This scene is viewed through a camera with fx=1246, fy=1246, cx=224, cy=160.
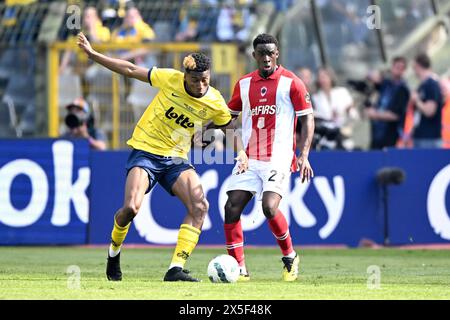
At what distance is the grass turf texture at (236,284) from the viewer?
35.4ft

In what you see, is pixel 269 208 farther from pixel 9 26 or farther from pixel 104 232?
pixel 9 26

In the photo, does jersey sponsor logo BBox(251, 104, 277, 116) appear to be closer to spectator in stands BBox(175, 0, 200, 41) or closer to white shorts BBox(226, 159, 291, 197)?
white shorts BBox(226, 159, 291, 197)

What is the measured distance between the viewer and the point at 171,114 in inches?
495

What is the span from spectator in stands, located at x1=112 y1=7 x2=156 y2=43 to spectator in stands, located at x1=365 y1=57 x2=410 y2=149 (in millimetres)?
3924

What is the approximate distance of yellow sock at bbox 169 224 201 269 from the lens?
12312 mm

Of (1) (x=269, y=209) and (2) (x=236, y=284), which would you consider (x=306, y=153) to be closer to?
(1) (x=269, y=209)

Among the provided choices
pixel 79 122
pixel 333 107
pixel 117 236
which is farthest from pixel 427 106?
pixel 117 236

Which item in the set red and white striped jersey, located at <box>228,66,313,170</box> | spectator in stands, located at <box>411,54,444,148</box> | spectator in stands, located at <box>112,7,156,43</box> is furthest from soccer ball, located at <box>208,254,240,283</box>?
spectator in stands, located at <box>112,7,156,43</box>

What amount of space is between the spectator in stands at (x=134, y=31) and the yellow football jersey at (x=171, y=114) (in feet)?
27.5

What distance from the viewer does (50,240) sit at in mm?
17906

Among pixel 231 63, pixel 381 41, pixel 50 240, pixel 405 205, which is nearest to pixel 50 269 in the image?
pixel 50 240

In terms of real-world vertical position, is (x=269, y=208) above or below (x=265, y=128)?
below

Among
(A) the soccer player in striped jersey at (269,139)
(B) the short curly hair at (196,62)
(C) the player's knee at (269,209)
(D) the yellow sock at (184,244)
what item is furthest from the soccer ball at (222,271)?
(B) the short curly hair at (196,62)
